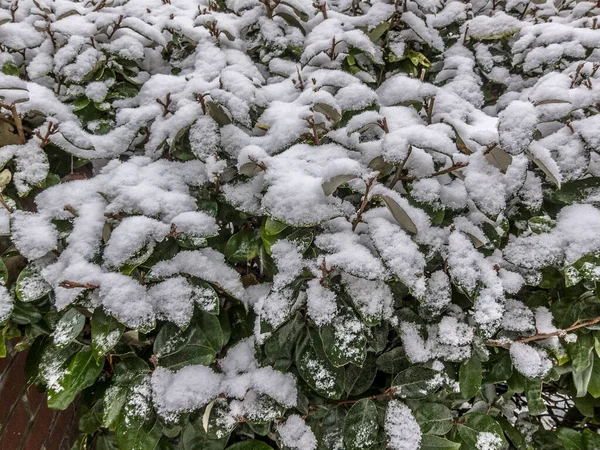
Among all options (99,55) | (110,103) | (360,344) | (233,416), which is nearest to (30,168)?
(110,103)

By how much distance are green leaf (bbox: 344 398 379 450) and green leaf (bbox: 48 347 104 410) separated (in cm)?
63

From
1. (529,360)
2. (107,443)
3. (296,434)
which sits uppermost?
(529,360)

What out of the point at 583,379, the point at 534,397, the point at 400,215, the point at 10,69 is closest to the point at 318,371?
the point at 400,215

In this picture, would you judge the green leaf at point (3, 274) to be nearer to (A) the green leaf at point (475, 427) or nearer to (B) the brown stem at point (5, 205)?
(B) the brown stem at point (5, 205)

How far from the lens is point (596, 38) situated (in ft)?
4.48

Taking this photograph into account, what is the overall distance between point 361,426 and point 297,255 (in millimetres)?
453

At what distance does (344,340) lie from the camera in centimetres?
99

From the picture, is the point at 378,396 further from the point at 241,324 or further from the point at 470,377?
the point at 241,324

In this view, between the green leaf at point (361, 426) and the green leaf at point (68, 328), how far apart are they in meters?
0.69

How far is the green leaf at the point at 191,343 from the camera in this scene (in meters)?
1.04

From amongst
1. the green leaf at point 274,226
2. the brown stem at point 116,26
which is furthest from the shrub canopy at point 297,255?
the brown stem at point 116,26

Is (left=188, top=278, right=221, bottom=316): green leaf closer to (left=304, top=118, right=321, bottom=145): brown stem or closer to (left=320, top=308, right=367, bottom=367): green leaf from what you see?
(left=320, top=308, right=367, bottom=367): green leaf

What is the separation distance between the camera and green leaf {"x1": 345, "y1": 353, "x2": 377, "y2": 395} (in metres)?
1.12

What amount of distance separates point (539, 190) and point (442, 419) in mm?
638
